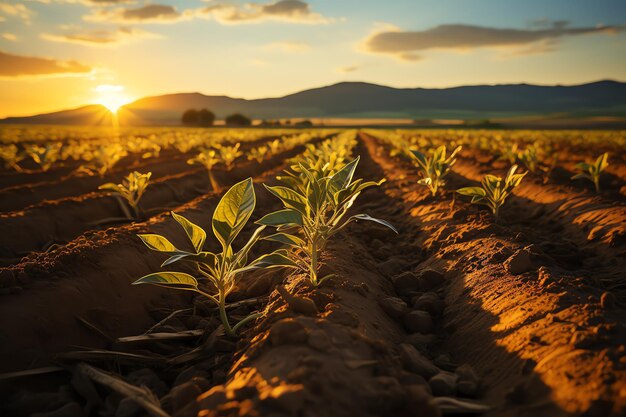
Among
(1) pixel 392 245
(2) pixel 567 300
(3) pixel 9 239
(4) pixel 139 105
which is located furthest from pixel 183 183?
(4) pixel 139 105

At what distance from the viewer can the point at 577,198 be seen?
5121 mm

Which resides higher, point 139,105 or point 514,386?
point 139,105

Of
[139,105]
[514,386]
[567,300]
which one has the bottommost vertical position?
[514,386]

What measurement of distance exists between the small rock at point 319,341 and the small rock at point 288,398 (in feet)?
0.78

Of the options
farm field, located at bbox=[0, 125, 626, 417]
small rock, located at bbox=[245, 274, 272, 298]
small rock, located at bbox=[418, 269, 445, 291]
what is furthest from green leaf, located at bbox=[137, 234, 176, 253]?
small rock, located at bbox=[418, 269, 445, 291]

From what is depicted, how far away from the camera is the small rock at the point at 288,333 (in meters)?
1.56

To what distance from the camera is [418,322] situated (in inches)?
92.3

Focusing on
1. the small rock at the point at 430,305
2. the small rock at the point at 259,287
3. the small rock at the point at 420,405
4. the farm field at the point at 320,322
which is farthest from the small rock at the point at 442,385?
the small rock at the point at 259,287

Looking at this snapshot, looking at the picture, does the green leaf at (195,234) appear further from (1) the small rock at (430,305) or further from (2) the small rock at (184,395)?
(1) the small rock at (430,305)

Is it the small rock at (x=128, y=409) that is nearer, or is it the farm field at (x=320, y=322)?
the farm field at (x=320, y=322)

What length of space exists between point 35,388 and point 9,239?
3.39m

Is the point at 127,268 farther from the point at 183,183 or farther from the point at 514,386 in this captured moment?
the point at 183,183

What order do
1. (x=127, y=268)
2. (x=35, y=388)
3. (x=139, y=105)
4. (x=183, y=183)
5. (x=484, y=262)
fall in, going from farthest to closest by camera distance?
(x=139, y=105), (x=183, y=183), (x=127, y=268), (x=484, y=262), (x=35, y=388)

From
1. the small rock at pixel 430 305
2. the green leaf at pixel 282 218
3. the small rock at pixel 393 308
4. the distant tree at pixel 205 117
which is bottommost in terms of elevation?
the small rock at pixel 430 305
